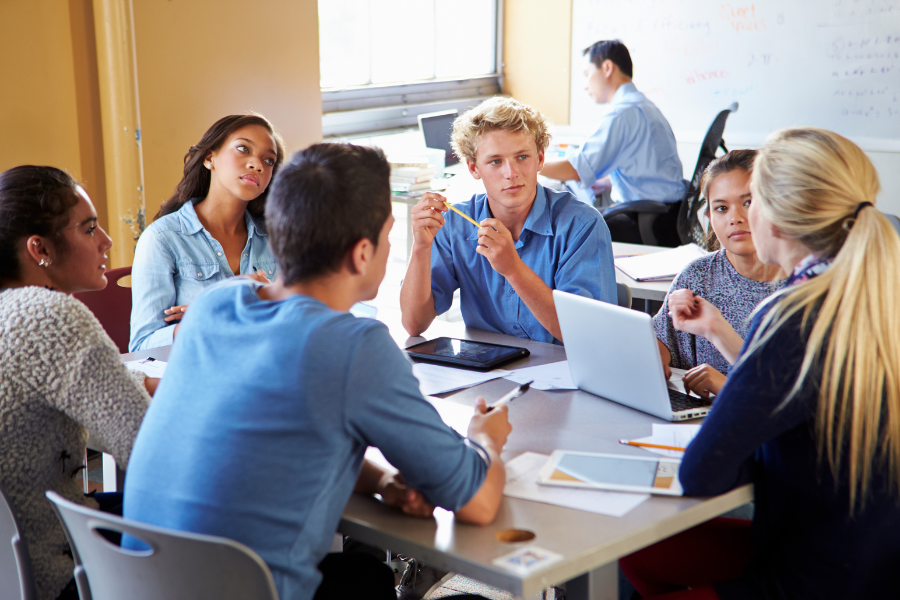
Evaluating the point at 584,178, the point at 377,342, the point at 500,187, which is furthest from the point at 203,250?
the point at 584,178

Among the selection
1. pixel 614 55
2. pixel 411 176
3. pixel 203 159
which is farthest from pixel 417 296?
pixel 614 55

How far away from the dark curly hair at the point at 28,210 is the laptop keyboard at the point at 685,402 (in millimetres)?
1229

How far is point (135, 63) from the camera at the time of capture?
3172 millimetres

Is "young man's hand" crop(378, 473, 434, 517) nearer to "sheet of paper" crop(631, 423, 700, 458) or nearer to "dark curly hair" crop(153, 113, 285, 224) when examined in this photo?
"sheet of paper" crop(631, 423, 700, 458)

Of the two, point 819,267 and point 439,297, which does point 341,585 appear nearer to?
point 819,267

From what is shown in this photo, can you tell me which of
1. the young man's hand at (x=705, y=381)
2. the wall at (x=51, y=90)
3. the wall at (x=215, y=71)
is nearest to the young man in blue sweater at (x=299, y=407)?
the young man's hand at (x=705, y=381)

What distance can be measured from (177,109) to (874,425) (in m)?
2.98

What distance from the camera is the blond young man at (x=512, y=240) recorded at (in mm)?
2180

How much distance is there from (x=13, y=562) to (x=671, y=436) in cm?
115

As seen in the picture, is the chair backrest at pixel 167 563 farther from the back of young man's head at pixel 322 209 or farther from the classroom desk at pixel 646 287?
the classroom desk at pixel 646 287

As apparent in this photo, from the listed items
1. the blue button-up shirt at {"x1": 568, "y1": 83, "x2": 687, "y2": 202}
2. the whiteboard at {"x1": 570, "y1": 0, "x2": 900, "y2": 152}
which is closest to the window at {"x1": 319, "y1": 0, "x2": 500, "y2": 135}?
the whiteboard at {"x1": 570, "y1": 0, "x2": 900, "y2": 152}

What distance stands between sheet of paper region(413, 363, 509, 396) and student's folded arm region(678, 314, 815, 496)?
0.65 meters

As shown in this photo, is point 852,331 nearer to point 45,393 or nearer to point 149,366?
point 45,393

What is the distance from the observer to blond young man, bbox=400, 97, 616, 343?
2.18 metres
